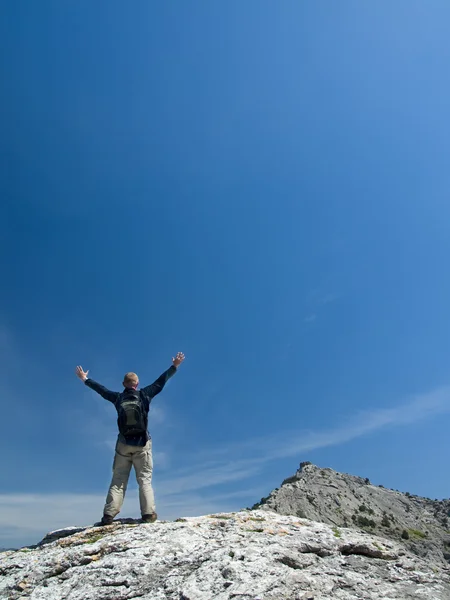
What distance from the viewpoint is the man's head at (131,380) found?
1227cm

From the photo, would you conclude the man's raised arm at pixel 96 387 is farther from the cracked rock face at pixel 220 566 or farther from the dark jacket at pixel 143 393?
the cracked rock face at pixel 220 566

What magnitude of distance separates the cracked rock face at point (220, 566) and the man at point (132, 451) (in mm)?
1078

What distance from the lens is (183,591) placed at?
7.26 m

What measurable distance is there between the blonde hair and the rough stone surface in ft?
226

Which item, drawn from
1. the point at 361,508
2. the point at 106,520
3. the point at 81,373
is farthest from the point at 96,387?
the point at 361,508

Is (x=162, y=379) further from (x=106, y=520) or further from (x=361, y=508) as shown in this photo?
(x=361, y=508)

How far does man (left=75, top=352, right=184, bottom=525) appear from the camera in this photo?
11.4 m

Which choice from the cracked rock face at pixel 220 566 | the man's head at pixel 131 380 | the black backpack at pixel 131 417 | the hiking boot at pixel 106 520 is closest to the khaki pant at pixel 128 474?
Result: the hiking boot at pixel 106 520

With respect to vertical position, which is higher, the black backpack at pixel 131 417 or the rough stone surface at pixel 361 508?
the rough stone surface at pixel 361 508

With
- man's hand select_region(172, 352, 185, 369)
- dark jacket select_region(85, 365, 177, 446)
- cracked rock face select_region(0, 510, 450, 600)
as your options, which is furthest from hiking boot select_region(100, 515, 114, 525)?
man's hand select_region(172, 352, 185, 369)

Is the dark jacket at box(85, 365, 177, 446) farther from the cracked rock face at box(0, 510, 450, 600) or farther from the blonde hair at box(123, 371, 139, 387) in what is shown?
the cracked rock face at box(0, 510, 450, 600)

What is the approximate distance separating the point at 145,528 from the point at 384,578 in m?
5.22

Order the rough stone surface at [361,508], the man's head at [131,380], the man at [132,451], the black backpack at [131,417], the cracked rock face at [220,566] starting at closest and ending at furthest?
1. the cracked rock face at [220,566]
2. the man at [132,451]
3. the black backpack at [131,417]
4. the man's head at [131,380]
5. the rough stone surface at [361,508]

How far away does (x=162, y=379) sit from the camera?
12547mm
